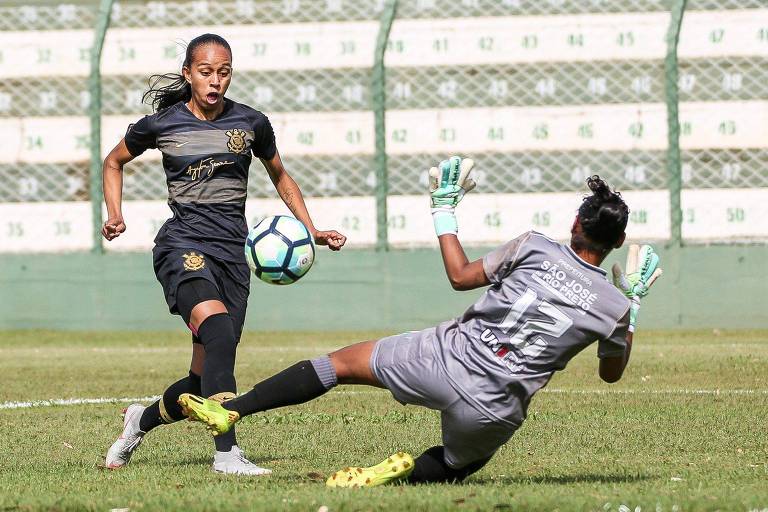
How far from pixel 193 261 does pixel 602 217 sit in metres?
2.04

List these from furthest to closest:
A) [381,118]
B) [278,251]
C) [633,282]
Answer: [381,118], [278,251], [633,282]

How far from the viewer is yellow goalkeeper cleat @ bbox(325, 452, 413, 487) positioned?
19.0 feet

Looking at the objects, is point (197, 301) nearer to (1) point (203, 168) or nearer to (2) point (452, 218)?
(1) point (203, 168)

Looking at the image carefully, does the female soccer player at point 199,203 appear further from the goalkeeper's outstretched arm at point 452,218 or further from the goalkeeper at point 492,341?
the goalkeeper's outstretched arm at point 452,218

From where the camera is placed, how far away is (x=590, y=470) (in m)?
6.35

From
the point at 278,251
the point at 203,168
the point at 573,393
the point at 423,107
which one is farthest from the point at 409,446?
the point at 423,107

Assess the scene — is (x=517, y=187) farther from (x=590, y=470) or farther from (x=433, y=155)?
(x=590, y=470)

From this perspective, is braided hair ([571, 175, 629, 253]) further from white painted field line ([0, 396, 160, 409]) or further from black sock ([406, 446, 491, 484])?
white painted field line ([0, 396, 160, 409])

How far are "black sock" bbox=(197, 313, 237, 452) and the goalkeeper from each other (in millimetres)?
475

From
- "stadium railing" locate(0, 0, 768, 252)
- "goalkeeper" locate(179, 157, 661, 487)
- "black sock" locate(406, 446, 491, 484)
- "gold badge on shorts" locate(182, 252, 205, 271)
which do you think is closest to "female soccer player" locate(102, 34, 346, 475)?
"gold badge on shorts" locate(182, 252, 205, 271)

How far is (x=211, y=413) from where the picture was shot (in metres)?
5.72

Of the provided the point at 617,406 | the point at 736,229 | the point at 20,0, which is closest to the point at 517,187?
the point at 736,229

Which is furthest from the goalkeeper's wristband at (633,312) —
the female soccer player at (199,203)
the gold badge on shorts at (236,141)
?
the gold badge on shorts at (236,141)

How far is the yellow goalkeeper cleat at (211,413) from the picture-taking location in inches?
225
